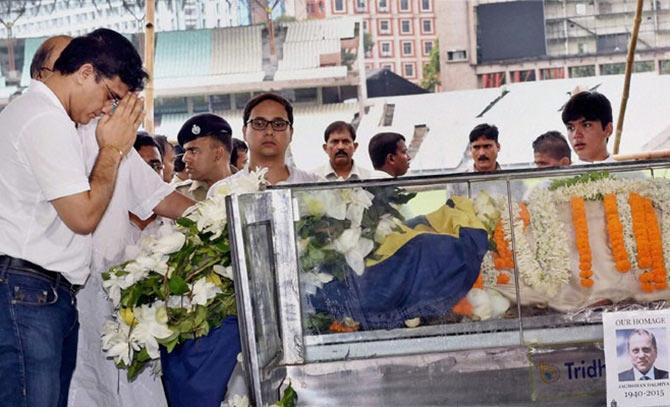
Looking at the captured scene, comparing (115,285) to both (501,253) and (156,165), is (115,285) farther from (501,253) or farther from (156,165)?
(156,165)

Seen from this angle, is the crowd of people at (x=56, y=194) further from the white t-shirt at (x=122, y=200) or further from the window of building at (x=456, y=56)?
the window of building at (x=456, y=56)

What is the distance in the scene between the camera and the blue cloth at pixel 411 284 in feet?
8.30

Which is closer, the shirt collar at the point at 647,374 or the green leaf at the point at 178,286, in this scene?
the shirt collar at the point at 647,374

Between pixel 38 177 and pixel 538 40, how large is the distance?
15043 mm

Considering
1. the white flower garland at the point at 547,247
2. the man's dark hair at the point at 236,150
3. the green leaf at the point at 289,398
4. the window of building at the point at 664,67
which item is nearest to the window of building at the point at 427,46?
the window of building at the point at 664,67

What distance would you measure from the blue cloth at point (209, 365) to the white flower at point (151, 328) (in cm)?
8

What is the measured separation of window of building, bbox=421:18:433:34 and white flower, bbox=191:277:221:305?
59.1ft

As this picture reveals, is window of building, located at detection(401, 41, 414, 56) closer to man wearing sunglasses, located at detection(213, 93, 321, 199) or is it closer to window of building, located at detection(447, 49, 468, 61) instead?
window of building, located at detection(447, 49, 468, 61)

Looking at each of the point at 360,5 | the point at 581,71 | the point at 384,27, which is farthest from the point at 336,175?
the point at 360,5

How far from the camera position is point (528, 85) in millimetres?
15117

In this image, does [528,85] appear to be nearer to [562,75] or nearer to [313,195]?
[562,75]

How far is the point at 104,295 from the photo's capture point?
3.40 metres

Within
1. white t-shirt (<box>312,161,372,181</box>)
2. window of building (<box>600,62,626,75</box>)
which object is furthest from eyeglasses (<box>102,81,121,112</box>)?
window of building (<box>600,62,626,75</box>)

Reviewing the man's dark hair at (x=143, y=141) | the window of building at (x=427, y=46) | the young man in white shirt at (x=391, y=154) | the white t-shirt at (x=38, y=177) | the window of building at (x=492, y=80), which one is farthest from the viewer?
the window of building at (x=427, y=46)
